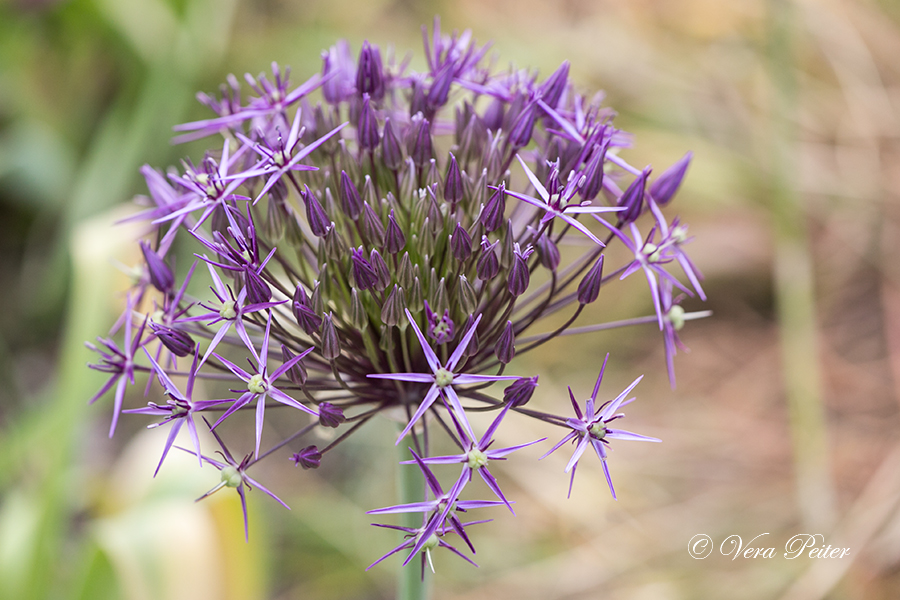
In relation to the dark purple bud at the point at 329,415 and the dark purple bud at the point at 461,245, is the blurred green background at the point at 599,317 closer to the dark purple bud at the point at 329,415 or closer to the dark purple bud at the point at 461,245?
the dark purple bud at the point at 329,415

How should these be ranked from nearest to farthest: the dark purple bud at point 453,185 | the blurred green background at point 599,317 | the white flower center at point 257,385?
1. the white flower center at point 257,385
2. the dark purple bud at point 453,185
3. the blurred green background at point 599,317

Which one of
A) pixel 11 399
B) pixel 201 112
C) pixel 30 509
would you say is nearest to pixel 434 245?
pixel 30 509

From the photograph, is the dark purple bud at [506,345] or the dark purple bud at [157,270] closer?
the dark purple bud at [506,345]

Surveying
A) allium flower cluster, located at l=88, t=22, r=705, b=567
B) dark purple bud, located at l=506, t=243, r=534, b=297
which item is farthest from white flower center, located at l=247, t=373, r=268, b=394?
dark purple bud, located at l=506, t=243, r=534, b=297

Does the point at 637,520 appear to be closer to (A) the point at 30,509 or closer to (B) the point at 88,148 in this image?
(A) the point at 30,509

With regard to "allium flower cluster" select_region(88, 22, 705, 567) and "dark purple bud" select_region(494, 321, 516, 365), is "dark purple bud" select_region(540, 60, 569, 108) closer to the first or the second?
"allium flower cluster" select_region(88, 22, 705, 567)

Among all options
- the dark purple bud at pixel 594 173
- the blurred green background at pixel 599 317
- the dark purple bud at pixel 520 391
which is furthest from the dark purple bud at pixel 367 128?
the blurred green background at pixel 599 317

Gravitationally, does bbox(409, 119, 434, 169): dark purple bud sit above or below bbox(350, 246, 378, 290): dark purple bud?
above
